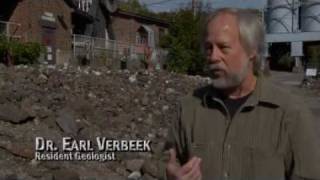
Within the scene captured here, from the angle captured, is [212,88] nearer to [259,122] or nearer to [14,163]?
[259,122]

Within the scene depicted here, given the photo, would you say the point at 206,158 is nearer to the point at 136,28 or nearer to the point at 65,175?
the point at 65,175

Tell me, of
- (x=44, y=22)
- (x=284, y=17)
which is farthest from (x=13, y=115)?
(x=284, y=17)

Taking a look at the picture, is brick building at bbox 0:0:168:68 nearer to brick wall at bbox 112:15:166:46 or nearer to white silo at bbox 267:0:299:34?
brick wall at bbox 112:15:166:46

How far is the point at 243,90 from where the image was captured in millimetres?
3354

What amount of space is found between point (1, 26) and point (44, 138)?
18.7m

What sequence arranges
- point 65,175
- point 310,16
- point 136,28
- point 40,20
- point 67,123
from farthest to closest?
point 310,16, point 136,28, point 40,20, point 67,123, point 65,175

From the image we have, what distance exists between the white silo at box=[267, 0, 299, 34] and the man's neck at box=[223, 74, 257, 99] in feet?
232

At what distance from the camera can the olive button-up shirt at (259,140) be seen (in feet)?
10.6

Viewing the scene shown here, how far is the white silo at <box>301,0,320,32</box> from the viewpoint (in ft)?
229

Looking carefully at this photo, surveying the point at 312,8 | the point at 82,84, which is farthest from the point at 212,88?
the point at 312,8

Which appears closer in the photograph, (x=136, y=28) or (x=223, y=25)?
(x=223, y=25)

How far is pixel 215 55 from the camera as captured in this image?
3264 mm

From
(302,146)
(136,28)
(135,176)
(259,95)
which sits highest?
(136,28)

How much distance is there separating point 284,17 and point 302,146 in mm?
71406
